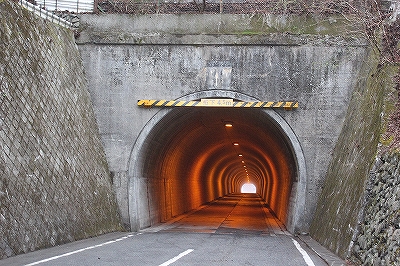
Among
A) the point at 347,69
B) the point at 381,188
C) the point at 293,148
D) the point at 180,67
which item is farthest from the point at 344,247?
the point at 180,67

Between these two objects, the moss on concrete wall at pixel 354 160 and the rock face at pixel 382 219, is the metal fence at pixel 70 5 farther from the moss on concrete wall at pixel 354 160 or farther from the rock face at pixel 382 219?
the rock face at pixel 382 219

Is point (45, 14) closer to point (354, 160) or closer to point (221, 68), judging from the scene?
point (221, 68)

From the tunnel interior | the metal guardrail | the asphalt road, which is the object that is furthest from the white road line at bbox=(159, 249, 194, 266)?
the metal guardrail

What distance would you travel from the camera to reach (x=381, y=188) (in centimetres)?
839

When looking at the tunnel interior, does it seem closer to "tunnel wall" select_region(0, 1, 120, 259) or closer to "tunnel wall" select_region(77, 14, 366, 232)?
"tunnel wall" select_region(77, 14, 366, 232)

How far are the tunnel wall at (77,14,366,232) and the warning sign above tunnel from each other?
0.68ft

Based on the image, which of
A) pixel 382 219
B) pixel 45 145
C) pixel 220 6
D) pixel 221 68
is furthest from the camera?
pixel 220 6

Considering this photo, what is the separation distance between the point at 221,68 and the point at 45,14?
5.11m

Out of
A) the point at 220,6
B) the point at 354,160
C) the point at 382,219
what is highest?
the point at 220,6

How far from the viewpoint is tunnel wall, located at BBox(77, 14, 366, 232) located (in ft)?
46.7

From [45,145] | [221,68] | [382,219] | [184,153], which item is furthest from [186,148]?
[382,219]

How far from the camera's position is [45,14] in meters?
13.4

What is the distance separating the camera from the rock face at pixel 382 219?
7.01 meters

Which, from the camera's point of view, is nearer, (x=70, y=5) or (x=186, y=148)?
(x=70, y=5)
